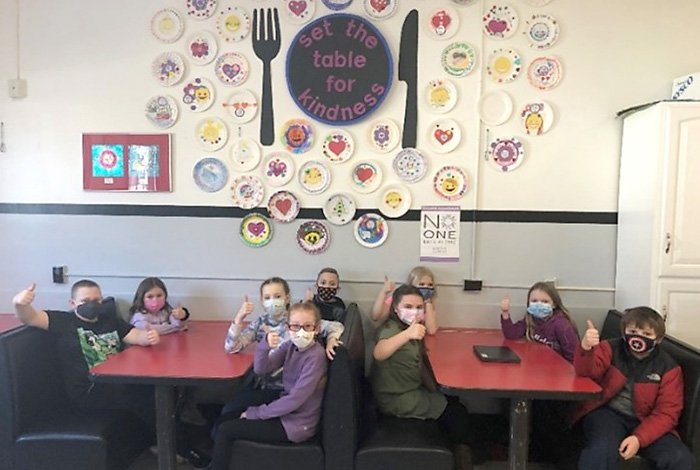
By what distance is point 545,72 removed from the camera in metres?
3.23

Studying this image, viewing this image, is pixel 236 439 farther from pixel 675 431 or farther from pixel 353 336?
pixel 675 431

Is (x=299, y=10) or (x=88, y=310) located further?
(x=299, y=10)

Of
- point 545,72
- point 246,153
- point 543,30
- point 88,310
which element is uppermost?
point 543,30

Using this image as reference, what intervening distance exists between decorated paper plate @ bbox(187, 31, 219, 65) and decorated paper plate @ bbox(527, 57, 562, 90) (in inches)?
Result: 76.5

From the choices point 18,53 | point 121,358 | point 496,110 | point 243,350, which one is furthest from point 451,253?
point 18,53

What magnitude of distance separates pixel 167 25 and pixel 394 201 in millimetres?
1790

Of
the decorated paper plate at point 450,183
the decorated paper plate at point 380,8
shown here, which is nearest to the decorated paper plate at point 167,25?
the decorated paper plate at point 380,8

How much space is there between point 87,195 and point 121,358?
1.47m

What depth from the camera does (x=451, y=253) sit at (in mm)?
3309

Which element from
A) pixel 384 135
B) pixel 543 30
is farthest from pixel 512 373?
pixel 543 30

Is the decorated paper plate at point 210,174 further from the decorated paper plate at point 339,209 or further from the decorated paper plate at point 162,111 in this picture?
the decorated paper plate at point 339,209

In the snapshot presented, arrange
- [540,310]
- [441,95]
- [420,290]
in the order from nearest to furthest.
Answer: [540,310] < [420,290] < [441,95]

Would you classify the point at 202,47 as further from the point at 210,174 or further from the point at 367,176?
the point at 367,176

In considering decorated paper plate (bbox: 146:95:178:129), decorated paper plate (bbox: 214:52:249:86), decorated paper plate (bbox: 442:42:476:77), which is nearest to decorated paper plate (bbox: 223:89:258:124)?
decorated paper plate (bbox: 214:52:249:86)
